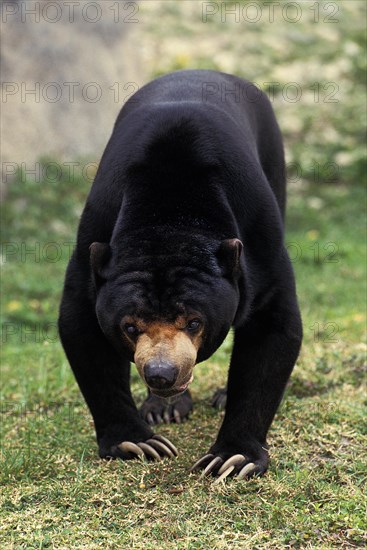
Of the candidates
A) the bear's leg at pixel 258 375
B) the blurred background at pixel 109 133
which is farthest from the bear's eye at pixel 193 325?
the blurred background at pixel 109 133

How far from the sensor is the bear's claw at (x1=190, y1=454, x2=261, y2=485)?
400 cm

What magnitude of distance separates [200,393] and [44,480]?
1475mm

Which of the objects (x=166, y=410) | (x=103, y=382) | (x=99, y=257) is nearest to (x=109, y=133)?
(x=166, y=410)

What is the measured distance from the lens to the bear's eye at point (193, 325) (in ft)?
11.7

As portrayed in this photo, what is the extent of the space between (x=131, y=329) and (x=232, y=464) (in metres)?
0.82

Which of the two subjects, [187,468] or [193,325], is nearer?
[193,325]

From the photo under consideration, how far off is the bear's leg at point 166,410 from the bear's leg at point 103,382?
0.54m

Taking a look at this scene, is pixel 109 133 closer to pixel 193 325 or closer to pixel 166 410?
pixel 166 410

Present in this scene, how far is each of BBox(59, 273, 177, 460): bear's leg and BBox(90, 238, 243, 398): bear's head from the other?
49 cm

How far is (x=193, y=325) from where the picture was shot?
3.59 meters

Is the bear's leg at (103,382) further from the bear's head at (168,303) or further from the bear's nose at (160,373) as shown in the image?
the bear's nose at (160,373)

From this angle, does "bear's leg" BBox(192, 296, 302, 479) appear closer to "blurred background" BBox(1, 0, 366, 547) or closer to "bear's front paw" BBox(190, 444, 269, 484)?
"bear's front paw" BBox(190, 444, 269, 484)

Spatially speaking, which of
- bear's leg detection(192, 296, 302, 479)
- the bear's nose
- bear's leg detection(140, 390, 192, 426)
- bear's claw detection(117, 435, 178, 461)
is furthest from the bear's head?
bear's leg detection(140, 390, 192, 426)

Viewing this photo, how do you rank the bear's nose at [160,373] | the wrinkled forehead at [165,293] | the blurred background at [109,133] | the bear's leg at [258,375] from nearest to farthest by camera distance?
the bear's nose at [160,373] < the wrinkled forehead at [165,293] < the bear's leg at [258,375] < the blurred background at [109,133]
